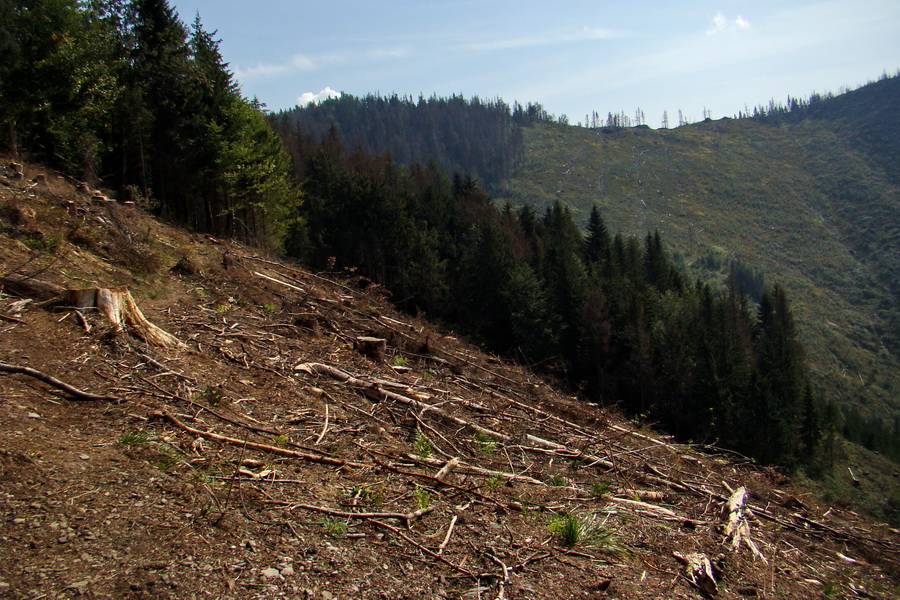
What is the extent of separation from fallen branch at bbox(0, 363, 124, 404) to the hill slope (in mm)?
85015

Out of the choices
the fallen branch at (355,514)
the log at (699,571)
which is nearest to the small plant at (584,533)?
the log at (699,571)

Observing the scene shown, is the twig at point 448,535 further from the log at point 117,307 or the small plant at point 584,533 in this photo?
the log at point 117,307

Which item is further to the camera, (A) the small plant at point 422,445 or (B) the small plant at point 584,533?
(A) the small plant at point 422,445

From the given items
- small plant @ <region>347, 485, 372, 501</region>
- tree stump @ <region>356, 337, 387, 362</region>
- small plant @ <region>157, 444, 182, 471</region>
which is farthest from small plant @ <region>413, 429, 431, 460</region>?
tree stump @ <region>356, 337, 387, 362</region>

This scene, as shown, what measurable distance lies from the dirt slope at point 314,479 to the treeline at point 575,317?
21.5 metres

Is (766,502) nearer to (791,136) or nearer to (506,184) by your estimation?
(506,184)

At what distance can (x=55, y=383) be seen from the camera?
16.1 ft

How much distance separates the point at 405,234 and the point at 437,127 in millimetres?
150954

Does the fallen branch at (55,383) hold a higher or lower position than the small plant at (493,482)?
higher

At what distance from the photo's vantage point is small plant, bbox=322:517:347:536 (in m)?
3.95

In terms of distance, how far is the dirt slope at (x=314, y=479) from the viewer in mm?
3434

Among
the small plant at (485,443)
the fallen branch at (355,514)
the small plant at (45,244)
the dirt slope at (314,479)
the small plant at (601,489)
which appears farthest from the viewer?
the small plant at (45,244)

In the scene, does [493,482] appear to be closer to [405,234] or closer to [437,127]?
[405,234]

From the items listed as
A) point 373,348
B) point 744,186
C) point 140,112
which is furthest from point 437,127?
point 373,348
